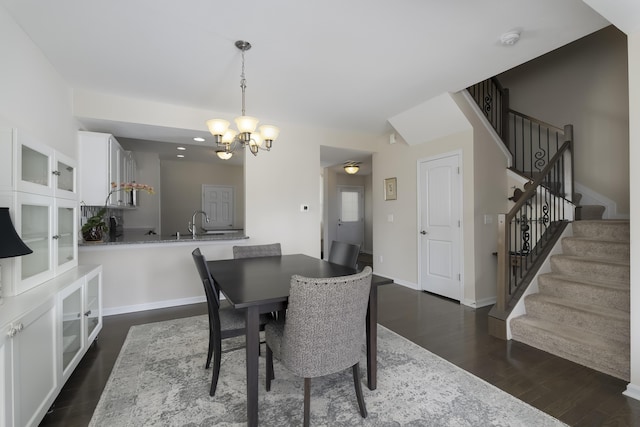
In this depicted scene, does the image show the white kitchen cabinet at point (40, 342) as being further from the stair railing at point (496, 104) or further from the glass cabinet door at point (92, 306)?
the stair railing at point (496, 104)

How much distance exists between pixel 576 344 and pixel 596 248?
119 centimetres

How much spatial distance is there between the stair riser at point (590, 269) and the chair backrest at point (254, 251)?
117 inches

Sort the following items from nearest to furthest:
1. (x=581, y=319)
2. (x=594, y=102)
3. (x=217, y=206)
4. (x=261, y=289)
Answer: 1. (x=261, y=289)
2. (x=581, y=319)
3. (x=594, y=102)
4. (x=217, y=206)

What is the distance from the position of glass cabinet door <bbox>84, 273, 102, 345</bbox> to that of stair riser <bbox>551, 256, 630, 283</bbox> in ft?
14.6

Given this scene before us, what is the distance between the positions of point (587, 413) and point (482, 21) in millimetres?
2693

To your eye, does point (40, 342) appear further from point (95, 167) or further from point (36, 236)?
point (95, 167)

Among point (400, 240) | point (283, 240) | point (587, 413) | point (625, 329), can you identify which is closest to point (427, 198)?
point (400, 240)

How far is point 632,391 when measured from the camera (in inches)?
75.9

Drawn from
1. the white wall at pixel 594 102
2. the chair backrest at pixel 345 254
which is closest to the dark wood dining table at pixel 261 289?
the chair backrest at pixel 345 254

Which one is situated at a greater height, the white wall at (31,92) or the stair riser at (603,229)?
the white wall at (31,92)

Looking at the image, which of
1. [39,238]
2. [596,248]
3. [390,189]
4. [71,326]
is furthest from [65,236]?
[596,248]

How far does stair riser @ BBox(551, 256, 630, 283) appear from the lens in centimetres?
266

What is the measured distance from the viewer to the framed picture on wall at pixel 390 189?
499 centimetres

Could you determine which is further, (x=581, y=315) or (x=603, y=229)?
(x=603, y=229)
